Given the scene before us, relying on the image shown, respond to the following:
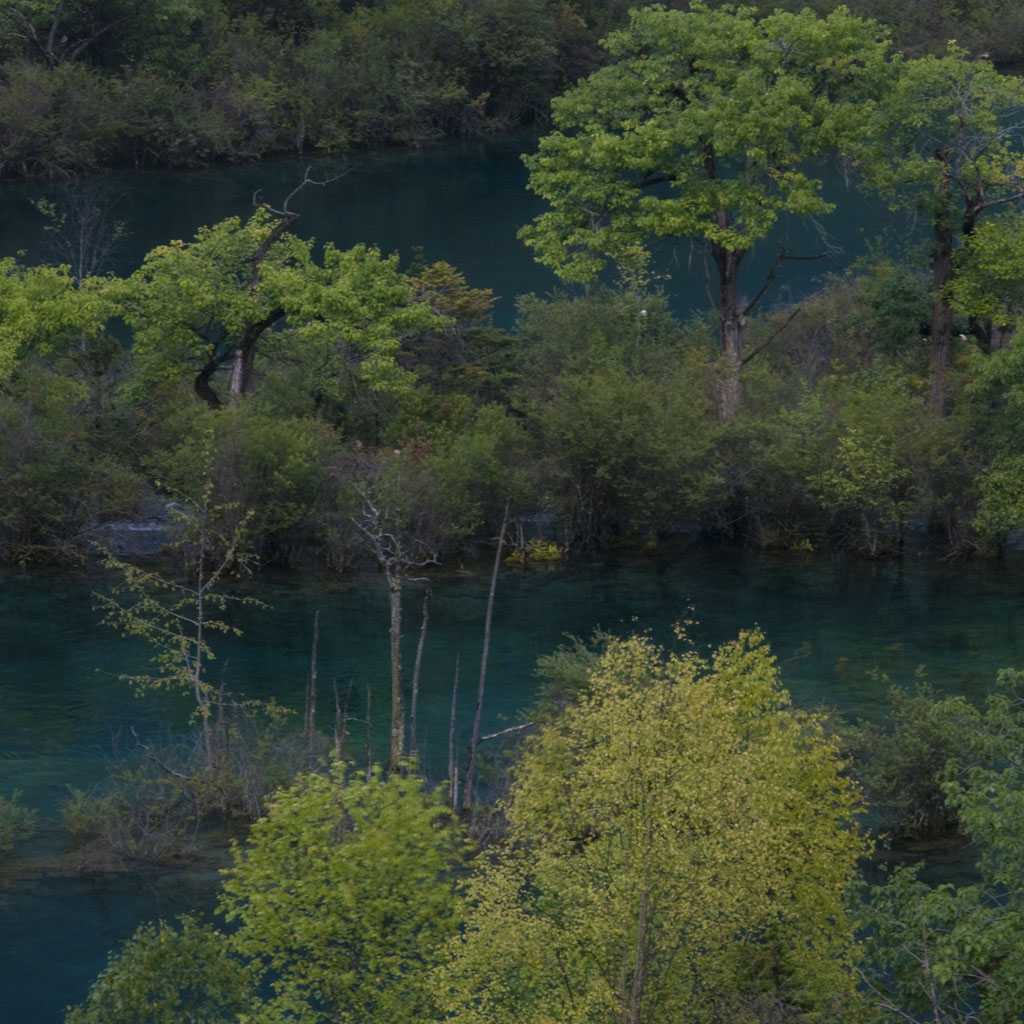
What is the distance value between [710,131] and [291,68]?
52.3 meters

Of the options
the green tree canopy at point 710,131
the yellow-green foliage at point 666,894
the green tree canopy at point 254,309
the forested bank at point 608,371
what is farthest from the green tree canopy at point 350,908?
the green tree canopy at point 710,131

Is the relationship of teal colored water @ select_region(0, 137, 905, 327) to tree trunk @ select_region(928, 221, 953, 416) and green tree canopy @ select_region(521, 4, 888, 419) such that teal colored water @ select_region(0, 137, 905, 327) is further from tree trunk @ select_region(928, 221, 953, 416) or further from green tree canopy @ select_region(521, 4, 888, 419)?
tree trunk @ select_region(928, 221, 953, 416)

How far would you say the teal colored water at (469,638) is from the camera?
42469 mm

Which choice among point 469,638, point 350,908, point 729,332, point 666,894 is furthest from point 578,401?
point 666,894

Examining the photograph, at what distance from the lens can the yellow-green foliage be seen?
81.7ft

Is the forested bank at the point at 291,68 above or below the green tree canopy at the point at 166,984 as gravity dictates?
above

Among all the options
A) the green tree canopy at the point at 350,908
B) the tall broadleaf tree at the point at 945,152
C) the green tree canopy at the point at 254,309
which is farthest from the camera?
the green tree canopy at the point at 254,309

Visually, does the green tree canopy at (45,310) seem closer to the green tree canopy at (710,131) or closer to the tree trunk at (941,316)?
the green tree canopy at (710,131)

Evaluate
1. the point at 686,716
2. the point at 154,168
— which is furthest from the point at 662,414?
the point at 154,168

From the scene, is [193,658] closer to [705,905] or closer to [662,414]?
[662,414]

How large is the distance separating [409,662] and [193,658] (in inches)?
232

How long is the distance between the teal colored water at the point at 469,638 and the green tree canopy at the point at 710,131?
29.7 ft

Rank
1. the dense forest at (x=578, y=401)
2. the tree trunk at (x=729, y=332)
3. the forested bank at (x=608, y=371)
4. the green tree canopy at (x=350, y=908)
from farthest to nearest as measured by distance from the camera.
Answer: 1. the tree trunk at (x=729, y=332)
2. the forested bank at (x=608, y=371)
3. the dense forest at (x=578, y=401)
4. the green tree canopy at (x=350, y=908)

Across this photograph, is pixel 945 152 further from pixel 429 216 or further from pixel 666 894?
pixel 429 216
